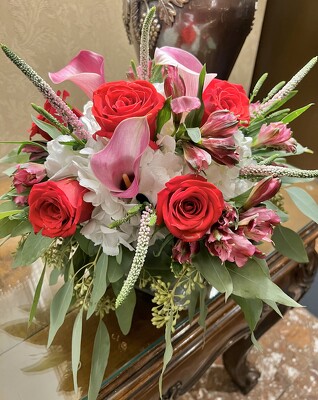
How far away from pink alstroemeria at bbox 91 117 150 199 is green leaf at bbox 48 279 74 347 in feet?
0.54

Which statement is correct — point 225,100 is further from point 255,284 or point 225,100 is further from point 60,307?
point 60,307

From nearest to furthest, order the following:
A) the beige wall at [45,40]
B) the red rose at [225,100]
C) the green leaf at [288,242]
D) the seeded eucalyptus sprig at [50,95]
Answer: the seeded eucalyptus sprig at [50,95]
the red rose at [225,100]
the green leaf at [288,242]
the beige wall at [45,40]

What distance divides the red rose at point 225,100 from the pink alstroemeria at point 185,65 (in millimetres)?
17

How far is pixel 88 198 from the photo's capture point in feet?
1.77

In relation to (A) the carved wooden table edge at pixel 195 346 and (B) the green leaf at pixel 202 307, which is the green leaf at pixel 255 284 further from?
(A) the carved wooden table edge at pixel 195 346

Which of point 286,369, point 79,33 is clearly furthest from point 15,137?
point 286,369

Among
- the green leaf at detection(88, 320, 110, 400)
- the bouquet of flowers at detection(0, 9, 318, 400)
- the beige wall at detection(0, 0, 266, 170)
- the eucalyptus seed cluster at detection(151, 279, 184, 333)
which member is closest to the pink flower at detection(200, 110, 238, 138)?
the bouquet of flowers at detection(0, 9, 318, 400)

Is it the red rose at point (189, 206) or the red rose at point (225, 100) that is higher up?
the red rose at point (225, 100)

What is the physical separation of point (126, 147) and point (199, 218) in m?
0.12

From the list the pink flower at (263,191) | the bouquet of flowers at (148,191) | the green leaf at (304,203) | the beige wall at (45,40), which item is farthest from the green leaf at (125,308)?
the beige wall at (45,40)

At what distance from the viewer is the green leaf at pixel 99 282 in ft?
1.83

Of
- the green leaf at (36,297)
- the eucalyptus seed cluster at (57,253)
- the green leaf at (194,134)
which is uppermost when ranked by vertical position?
the green leaf at (194,134)

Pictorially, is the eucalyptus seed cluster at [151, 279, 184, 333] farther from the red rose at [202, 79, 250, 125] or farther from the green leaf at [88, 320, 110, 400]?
the red rose at [202, 79, 250, 125]

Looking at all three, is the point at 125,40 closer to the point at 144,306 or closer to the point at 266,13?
the point at 266,13
